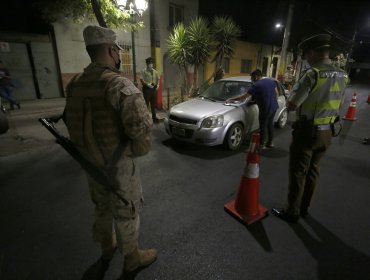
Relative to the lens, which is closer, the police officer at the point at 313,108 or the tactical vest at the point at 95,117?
the tactical vest at the point at 95,117

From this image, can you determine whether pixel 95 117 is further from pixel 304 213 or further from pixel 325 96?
pixel 304 213

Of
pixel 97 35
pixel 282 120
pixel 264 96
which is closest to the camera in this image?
pixel 97 35

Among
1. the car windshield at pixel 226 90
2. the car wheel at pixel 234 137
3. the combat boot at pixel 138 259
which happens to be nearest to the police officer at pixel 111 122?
the combat boot at pixel 138 259

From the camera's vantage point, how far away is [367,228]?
269 cm

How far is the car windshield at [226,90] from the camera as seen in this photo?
5.34m

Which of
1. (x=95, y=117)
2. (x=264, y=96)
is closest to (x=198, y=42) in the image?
(x=264, y=96)

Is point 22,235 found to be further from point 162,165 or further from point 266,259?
point 266,259

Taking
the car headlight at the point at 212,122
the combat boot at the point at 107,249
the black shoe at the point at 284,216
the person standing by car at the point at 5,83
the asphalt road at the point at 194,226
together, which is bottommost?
the asphalt road at the point at 194,226

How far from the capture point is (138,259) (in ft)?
6.66

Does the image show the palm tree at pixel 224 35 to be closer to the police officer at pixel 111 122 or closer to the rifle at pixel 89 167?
the police officer at pixel 111 122

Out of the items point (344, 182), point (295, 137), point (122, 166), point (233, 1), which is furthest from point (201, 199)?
point (233, 1)

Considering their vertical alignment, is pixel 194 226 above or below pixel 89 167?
below

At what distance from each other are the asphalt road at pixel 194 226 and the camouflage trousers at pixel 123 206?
46cm

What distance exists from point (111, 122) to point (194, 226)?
1711mm
